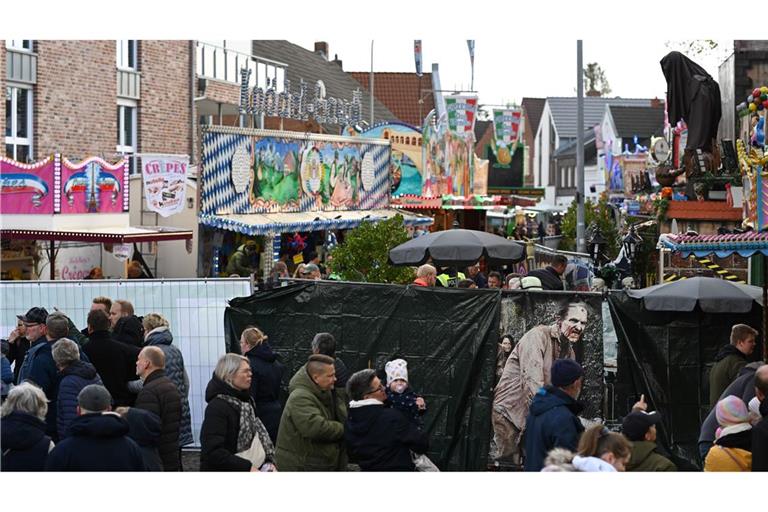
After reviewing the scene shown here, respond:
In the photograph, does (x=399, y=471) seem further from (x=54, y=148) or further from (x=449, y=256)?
(x=54, y=148)

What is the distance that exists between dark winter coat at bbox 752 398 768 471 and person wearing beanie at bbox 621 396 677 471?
2.13 ft

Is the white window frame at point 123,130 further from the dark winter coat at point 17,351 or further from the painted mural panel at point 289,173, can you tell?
the dark winter coat at point 17,351

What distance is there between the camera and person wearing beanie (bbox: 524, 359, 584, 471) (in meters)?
6.88

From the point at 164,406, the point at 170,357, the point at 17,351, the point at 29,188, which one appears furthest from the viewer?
the point at 29,188

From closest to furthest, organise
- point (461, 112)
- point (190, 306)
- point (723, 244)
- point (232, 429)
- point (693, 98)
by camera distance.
→ point (232, 429)
point (723, 244)
point (190, 306)
point (693, 98)
point (461, 112)

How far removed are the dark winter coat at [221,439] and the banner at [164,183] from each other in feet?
53.3

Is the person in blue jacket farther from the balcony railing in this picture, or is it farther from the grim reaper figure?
the balcony railing

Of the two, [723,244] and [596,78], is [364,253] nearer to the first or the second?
[723,244]

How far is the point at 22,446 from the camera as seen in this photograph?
22.4ft

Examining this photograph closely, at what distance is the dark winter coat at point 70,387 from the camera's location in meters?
8.40

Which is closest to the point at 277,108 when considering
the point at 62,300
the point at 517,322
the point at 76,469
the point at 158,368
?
the point at 62,300

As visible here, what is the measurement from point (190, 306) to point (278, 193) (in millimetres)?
15370

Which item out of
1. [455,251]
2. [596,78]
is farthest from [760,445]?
[596,78]

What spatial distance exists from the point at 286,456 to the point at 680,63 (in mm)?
10823
